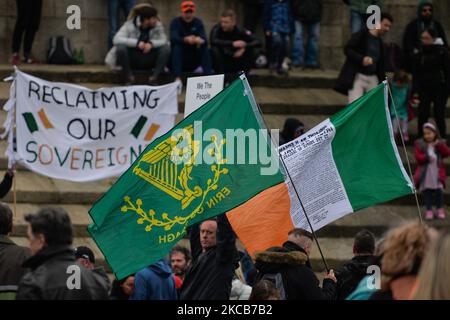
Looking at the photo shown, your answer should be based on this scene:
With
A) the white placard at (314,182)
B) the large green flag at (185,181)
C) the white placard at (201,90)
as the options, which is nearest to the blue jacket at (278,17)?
the white placard at (201,90)

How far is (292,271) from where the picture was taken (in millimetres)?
10484

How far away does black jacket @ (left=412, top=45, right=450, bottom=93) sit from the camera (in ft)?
60.7

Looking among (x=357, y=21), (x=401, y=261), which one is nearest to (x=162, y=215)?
(x=401, y=261)

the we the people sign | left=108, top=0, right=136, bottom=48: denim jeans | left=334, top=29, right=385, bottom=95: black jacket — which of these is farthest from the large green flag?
left=108, top=0, right=136, bottom=48: denim jeans

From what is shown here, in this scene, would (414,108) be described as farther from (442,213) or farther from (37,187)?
(37,187)

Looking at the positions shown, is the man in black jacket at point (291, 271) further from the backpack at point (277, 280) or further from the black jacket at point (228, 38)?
the black jacket at point (228, 38)

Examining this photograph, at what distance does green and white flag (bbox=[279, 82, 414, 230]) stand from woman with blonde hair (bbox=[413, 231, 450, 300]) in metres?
4.39

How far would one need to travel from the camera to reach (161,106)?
15883 millimetres

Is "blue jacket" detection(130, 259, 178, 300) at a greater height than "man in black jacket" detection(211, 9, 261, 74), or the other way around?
"man in black jacket" detection(211, 9, 261, 74)

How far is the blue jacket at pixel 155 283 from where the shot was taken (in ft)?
38.0

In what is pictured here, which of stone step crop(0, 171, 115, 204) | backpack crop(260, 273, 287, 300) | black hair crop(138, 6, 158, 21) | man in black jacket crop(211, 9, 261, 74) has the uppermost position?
black hair crop(138, 6, 158, 21)

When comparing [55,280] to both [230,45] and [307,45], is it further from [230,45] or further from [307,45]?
[307,45]

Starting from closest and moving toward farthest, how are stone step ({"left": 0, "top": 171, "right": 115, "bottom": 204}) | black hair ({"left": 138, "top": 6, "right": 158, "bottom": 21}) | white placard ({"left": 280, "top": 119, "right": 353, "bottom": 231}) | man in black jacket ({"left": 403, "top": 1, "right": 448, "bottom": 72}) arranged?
white placard ({"left": 280, "top": 119, "right": 353, "bottom": 231}), stone step ({"left": 0, "top": 171, "right": 115, "bottom": 204}), black hair ({"left": 138, "top": 6, "right": 158, "bottom": 21}), man in black jacket ({"left": 403, "top": 1, "right": 448, "bottom": 72})

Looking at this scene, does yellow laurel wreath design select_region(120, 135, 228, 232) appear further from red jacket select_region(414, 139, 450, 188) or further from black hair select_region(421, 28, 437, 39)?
black hair select_region(421, 28, 437, 39)
